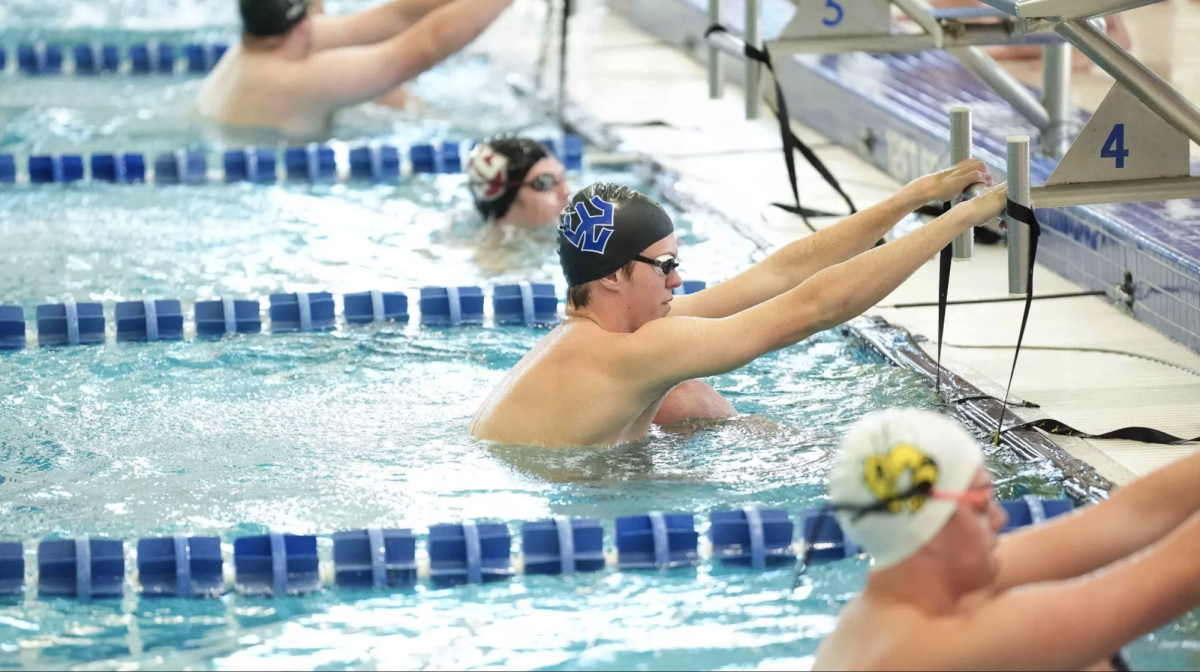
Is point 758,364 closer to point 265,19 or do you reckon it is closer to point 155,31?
point 265,19

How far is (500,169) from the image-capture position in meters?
5.98

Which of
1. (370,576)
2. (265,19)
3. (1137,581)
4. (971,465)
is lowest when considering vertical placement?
(370,576)

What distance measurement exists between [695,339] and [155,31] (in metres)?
7.42

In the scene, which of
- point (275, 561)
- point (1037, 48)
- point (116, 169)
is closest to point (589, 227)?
point (275, 561)

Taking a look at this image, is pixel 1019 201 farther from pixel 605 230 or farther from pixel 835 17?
pixel 835 17

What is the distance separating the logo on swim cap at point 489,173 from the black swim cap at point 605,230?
2.20m

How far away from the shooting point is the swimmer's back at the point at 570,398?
371 cm

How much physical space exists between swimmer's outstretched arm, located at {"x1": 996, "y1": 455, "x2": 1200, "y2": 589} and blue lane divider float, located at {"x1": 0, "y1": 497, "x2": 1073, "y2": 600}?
877 mm

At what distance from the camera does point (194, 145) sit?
7441 mm

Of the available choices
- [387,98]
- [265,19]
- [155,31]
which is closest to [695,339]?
[265,19]

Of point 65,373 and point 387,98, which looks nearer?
point 65,373

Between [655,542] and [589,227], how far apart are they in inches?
29.5

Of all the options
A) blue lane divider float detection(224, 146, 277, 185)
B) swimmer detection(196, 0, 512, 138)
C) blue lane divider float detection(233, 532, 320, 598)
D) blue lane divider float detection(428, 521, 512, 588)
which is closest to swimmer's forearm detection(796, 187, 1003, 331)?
blue lane divider float detection(428, 521, 512, 588)

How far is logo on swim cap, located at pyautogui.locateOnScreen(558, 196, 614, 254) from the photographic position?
371 centimetres
